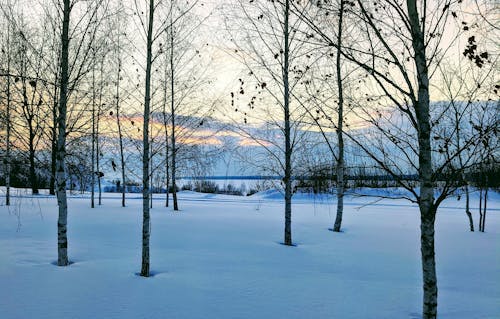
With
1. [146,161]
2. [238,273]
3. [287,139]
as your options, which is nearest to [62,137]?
[146,161]

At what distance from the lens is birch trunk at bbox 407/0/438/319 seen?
11.4 feet

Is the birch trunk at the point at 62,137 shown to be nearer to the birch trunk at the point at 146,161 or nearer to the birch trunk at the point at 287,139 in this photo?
the birch trunk at the point at 146,161

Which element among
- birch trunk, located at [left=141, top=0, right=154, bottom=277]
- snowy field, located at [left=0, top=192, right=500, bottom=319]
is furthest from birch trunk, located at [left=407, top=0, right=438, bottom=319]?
birch trunk, located at [left=141, top=0, right=154, bottom=277]

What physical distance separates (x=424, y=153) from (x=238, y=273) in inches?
161

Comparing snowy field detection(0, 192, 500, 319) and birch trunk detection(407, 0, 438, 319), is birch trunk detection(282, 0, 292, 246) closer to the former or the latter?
snowy field detection(0, 192, 500, 319)

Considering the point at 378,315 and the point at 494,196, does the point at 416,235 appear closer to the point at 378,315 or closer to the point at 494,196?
the point at 378,315

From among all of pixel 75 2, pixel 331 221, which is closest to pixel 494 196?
pixel 331 221

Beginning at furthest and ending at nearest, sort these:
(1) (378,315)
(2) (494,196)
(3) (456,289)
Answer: (2) (494,196) → (3) (456,289) → (1) (378,315)

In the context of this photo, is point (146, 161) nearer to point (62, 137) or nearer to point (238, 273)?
point (62, 137)

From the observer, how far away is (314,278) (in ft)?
21.1

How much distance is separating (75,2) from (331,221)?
11479 mm

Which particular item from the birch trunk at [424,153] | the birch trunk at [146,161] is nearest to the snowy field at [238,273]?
the birch trunk at [146,161]

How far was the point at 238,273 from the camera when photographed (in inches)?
257

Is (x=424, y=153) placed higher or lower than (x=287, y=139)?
lower
